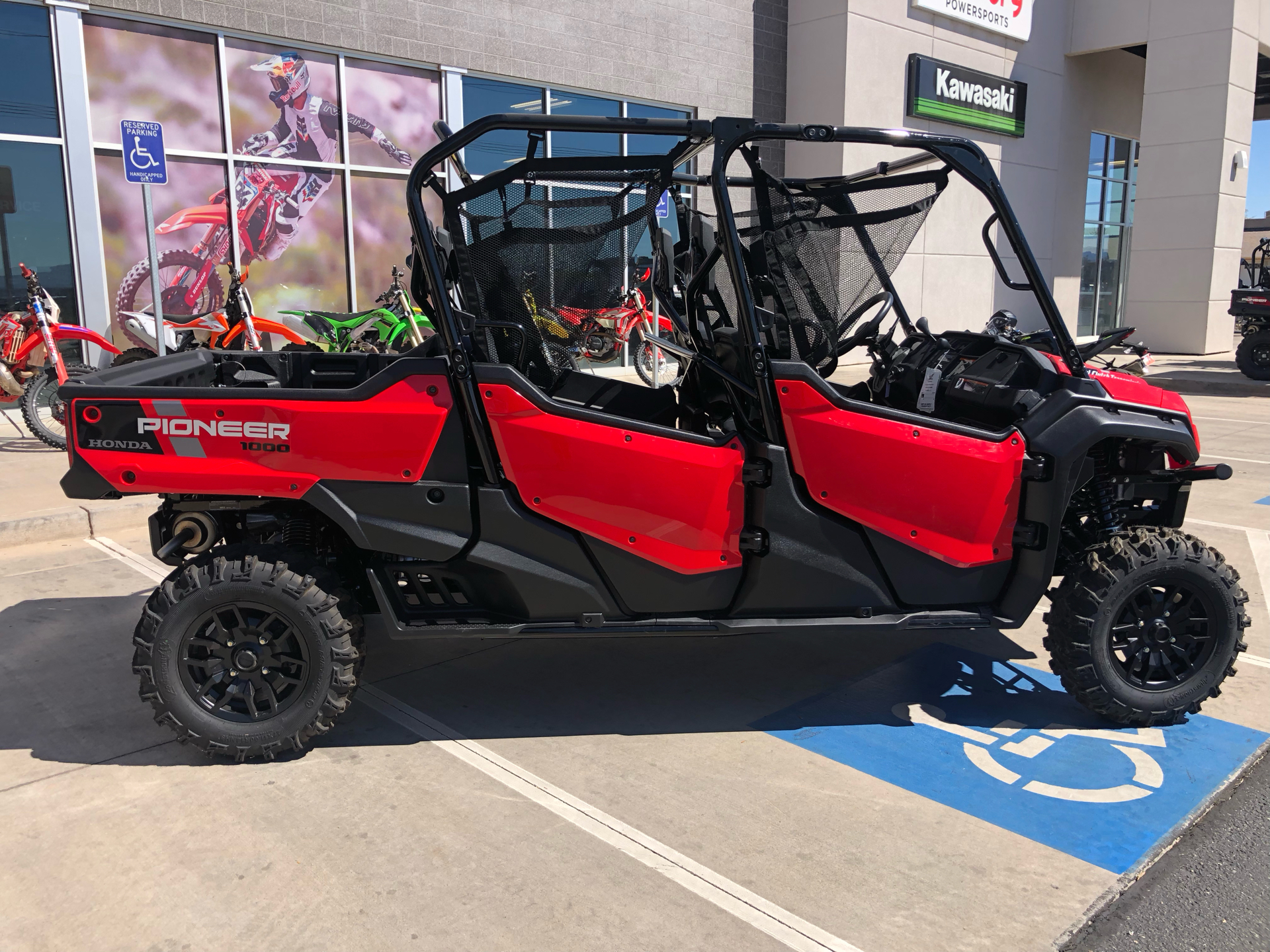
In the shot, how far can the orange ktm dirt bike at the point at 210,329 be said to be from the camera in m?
9.64

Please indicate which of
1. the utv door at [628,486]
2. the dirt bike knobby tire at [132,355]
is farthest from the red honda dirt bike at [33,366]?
the utv door at [628,486]

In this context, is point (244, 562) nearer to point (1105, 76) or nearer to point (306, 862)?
point (306, 862)

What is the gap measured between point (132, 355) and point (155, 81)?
3172 millimetres

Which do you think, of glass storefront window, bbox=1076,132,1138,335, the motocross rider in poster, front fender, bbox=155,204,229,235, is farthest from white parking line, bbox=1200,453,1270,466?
glass storefront window, bbox=1076,132,1138,335

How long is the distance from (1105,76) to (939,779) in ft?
75.4

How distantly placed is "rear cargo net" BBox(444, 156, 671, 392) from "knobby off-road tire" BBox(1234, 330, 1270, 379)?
635 inches

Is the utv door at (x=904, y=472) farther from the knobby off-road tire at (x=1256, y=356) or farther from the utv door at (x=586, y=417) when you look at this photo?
the knobby off-road tire at (x=1256, y=356)

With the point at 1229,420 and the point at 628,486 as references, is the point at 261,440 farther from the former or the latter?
the point at 1229,420

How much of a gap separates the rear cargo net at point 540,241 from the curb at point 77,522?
3.67 m

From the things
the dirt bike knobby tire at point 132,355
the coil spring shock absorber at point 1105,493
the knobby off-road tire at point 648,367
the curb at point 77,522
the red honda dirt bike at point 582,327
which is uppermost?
the red honda dirt bike at point 582,327

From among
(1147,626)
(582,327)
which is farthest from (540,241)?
(1147,626)

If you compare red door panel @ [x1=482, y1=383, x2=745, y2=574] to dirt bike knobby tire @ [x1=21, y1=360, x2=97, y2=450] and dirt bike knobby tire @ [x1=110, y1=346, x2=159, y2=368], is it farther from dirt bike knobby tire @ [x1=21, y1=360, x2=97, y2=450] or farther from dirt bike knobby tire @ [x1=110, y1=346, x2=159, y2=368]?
dirt bike knobby tire @ [x1=21, y1=360, x2=97, y2=450]

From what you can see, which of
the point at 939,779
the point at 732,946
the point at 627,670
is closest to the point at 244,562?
the point at 627,670

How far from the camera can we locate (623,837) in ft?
9.90
